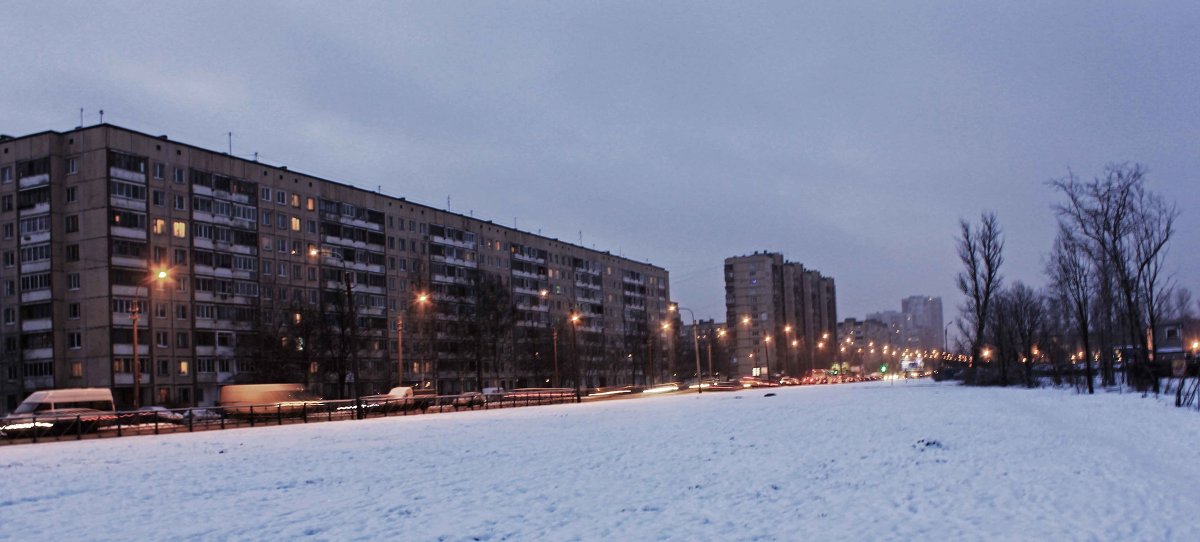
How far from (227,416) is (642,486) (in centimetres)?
4100

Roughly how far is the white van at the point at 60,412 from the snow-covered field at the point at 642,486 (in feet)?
40.6

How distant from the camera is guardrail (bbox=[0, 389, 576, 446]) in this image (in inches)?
1455

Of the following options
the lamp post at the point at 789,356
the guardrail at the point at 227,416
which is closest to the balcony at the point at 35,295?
the guardrail at the point at 227,416

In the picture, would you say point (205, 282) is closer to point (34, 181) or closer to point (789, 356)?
point (34, 181)

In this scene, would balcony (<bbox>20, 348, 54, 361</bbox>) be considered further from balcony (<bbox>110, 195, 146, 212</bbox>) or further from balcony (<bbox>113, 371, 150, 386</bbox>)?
balcony (<bbox>110, 195, 146, 212</bbox>)

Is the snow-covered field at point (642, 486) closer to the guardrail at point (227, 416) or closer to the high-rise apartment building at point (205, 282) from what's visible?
the guardrail at point (227, 416)

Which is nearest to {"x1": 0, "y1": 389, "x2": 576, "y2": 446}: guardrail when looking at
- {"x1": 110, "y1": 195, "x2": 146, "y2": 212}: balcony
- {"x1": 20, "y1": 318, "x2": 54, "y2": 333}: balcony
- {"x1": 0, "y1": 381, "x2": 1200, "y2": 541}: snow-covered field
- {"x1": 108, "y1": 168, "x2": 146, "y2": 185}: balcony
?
{"x1": 0, "y1": 381, "x2": 1200, "y2": 541}: snow-covered field

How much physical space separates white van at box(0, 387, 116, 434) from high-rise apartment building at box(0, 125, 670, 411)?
1372 centimetres

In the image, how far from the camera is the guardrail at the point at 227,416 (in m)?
37.0

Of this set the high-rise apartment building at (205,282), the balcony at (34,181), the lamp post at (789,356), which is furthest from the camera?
the lamp post at (789,356)

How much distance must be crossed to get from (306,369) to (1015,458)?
7314 centimetres

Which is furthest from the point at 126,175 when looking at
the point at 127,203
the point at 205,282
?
the point at 205,282

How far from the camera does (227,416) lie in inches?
1975

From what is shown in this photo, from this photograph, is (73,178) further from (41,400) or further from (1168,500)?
(1168,500)
